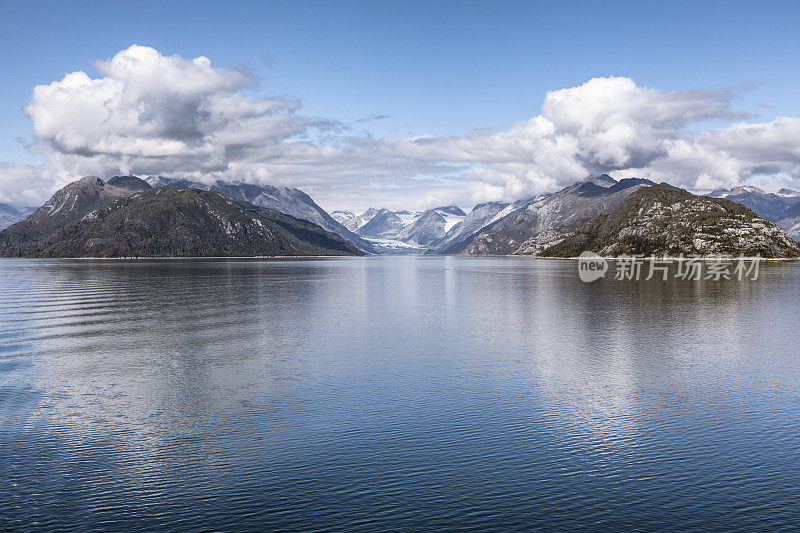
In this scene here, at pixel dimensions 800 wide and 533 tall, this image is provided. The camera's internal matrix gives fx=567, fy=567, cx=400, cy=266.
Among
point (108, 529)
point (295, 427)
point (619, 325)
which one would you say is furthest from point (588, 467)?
point (619, 325)

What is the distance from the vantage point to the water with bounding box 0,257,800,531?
2903cm

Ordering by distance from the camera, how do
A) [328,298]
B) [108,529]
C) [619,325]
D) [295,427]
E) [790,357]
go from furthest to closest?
[328,298] → [619,325] → [790,357] → [295,427] → [108,529]

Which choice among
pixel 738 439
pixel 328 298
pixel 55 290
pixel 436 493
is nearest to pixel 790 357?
pixel 738 439

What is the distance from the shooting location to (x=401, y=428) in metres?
41.5

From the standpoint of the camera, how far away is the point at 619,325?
94.6 metres

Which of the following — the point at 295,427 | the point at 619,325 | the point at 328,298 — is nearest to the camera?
the point at 295,427

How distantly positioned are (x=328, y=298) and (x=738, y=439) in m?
121

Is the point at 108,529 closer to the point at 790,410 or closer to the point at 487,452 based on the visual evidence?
the point at 487,452

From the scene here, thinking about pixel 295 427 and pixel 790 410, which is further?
pixel 790 410

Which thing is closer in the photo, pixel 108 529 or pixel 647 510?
pixel 108 529

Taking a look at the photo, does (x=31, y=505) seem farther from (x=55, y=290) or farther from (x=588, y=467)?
(x=55, y=290)

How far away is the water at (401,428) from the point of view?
2903 cm

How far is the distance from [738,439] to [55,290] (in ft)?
583

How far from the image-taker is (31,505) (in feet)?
96.7
